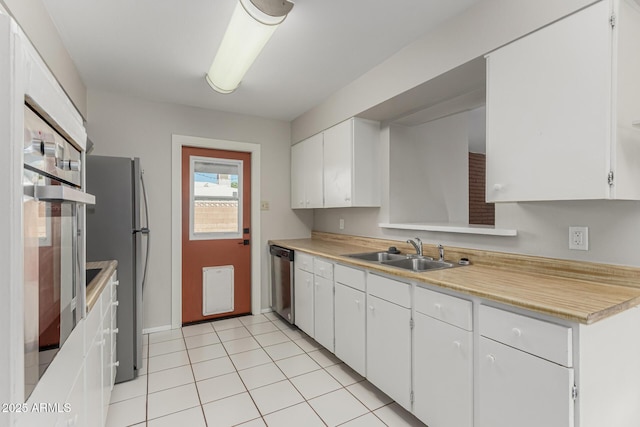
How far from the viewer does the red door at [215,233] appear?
3.50m

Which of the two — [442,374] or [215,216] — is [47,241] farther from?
[215,216]

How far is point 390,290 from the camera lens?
1.96 metres

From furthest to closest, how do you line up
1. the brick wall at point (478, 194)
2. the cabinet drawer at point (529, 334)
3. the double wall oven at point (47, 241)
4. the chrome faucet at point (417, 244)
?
the brick wall at point (478, 194), the chrome faucet at point (417, 244), the cabinet drawer at point (529, 334), the double wall oven at point (47, 241)

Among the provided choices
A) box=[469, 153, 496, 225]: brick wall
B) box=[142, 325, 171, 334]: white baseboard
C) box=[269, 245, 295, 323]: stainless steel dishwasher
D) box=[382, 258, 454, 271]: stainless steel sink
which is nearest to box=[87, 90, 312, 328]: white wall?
box=[142, 325, 171, 334]: white baseboard

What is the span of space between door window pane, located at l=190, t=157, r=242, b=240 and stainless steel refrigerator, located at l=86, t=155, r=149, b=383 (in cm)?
117

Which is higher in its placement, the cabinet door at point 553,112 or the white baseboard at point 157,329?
the cabinet door at point 553,112

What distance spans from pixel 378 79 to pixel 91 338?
2485 mm

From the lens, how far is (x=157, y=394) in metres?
2.18

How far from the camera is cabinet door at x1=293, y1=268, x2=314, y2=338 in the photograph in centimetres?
296

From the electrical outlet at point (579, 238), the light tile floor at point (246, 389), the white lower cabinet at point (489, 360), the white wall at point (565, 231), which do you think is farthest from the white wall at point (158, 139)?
the electrical outlet at point (579, 238)

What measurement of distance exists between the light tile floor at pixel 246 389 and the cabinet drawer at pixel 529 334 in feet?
2.92

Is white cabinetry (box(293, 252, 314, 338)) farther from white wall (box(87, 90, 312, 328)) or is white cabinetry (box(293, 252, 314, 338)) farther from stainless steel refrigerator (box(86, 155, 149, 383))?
stainless steel refrigerator (box(86, 155, 149, 383))

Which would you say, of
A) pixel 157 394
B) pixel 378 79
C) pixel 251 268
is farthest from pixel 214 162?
pixel 157 394

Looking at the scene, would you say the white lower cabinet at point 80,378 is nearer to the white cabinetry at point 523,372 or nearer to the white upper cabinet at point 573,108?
the white cabinetry at point 523,372
